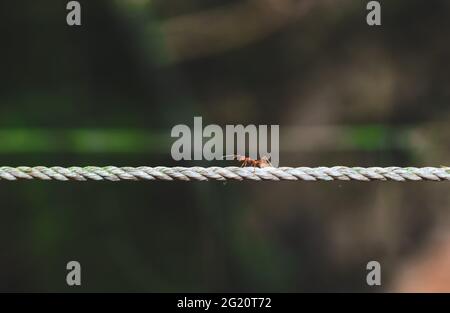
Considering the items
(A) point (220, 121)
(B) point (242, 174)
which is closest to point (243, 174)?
(B) point (242, 174)

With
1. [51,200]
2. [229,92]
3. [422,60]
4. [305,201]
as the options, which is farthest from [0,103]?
[422,60]

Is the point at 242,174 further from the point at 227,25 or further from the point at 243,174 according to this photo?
the point at 227,25

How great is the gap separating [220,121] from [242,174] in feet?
5.10

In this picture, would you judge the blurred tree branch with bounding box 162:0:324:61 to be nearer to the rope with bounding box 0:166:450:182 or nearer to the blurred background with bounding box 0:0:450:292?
the blurred background with bounding box 0:0:450:292

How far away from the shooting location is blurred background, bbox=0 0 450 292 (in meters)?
2.74

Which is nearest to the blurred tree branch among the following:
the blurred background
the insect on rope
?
the blurred background

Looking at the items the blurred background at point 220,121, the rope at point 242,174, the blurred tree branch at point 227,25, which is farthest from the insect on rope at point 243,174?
the blurred tree branch at point 227,25

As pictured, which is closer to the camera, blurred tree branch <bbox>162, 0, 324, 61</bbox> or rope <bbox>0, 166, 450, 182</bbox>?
rope <bbox>0, 166, 450, 182</bbox>

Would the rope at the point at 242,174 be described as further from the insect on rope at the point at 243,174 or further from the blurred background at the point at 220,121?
the blurred background at the point at 220,121

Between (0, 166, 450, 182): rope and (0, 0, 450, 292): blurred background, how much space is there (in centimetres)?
145

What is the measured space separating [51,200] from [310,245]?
990mm

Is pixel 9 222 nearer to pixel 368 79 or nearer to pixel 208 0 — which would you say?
pixel 208 0

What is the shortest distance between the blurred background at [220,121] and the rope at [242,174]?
4.75 ft

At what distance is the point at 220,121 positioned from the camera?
9.13 feet
